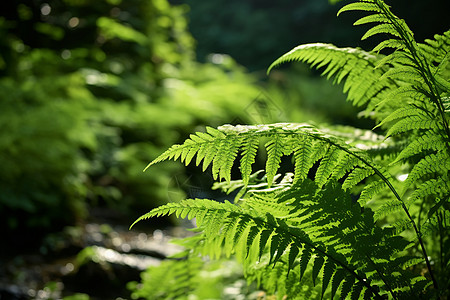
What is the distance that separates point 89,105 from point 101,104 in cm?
41

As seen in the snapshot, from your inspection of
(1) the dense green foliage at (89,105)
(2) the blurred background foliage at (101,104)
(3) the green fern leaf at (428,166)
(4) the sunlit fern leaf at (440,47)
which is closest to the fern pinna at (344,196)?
(3) the green fern leaf at (428,166)

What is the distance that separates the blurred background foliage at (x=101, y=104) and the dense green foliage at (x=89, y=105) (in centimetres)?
1

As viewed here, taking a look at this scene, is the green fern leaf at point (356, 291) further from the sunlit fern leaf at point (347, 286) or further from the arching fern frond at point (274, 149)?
the arching fern frond at point (274, 149)

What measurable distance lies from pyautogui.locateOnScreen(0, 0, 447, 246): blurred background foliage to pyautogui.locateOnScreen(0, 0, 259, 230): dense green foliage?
0.04ft

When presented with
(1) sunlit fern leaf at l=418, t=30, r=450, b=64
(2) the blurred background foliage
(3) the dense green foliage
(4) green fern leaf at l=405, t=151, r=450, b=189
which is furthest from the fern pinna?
(3) the dense green foliage

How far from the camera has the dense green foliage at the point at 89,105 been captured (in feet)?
10.8

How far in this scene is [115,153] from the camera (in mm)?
4469

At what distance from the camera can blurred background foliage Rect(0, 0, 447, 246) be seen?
3248 millimetres

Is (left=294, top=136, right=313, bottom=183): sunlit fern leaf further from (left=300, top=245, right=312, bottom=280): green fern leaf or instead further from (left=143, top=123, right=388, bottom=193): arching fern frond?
(left=300, top=245, right=312, bottom=280): green fern leaf

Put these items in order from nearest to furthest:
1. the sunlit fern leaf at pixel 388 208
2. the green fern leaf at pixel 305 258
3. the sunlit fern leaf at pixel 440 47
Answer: the green fern leaf at pixel 305 258
the sunlit fern leaf at pixel 388 208
the sunlit fern leaf at pixel 440 47

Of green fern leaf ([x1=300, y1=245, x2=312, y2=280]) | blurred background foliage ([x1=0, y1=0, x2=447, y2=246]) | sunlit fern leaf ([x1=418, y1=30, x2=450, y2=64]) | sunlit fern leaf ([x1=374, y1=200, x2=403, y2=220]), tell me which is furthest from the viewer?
blurred background foliage ([x1=0, y1=0, x2=447, y2=246])

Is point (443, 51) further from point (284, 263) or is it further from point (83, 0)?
point (83, 0)

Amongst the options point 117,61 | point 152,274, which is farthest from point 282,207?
point 117,61

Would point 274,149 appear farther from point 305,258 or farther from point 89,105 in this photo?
point 89,105
